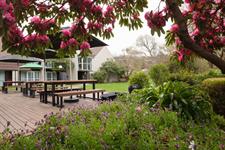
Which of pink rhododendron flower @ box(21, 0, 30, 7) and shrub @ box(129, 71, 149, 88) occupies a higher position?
pink rhododendron flower @ box(21, 0, 30, 7)

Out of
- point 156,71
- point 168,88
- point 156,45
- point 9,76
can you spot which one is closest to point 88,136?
point 168,88

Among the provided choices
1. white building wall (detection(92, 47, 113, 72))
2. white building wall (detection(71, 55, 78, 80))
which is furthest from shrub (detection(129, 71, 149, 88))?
white building wall (detection(92, 47, 113, 72))

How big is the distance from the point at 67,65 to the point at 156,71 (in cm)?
2112

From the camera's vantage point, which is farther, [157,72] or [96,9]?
[157,72]

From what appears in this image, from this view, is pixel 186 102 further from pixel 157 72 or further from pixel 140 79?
pixel 157 72

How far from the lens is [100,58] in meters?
37.0

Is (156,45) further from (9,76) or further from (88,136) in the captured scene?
(88,136)

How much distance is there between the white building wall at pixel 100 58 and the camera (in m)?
36.0

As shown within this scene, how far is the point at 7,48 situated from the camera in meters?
1.95

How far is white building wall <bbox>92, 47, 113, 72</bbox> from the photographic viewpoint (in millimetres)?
36000

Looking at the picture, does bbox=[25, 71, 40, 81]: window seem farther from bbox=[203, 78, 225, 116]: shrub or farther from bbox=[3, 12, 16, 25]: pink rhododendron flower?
bbox=[3, 12, 16, 25]: pink rhododendron flower

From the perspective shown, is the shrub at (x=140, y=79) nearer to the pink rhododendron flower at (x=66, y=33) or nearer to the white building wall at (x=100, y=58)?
the pink rhododendron flower at (x=66, y=33)

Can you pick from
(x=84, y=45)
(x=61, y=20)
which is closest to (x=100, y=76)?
(x=84, y=45)

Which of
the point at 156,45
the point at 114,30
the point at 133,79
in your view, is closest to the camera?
the point at 114,30
